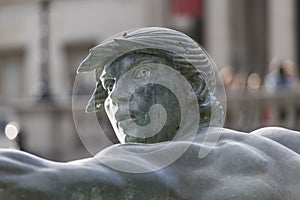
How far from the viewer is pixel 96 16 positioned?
46.2m

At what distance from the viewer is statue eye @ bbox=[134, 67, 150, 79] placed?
3.98 m

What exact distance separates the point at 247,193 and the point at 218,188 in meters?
0.09

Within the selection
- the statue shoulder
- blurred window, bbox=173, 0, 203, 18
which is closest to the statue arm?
the statue shoulder

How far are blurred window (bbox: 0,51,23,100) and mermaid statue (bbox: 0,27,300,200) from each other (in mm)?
43885

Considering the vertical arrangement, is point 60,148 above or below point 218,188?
below

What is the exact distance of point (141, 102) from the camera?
13.1 ft

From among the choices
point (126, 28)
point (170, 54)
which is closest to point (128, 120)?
point (170, 54)

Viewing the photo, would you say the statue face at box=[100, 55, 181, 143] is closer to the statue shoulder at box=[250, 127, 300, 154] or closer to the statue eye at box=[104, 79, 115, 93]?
the statue eye at box=[104, 79, 115, 93]

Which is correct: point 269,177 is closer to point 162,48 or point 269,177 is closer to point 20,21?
point 162,48

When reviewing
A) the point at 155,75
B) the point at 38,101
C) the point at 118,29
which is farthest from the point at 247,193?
the point at 118,29

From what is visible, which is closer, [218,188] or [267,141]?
[218,188]

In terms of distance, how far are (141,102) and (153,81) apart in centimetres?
8

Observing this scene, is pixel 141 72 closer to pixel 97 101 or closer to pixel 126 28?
pixel 97 101

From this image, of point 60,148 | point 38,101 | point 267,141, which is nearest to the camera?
point 267,141
